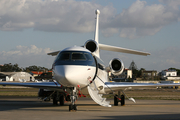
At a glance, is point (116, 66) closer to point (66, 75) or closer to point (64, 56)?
point (64, 56)

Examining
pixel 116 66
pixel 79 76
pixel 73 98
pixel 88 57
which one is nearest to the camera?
pixel 79 76

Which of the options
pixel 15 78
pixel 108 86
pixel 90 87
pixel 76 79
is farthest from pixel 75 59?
pixel 15 78

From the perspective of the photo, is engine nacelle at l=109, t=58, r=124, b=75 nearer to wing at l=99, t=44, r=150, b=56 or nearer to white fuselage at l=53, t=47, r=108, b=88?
wing at l=99, t=44, r=150, b=56

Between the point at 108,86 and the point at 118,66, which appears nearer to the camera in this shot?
the point at 108,86

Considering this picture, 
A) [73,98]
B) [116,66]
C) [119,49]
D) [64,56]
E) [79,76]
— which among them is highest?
[119,49]

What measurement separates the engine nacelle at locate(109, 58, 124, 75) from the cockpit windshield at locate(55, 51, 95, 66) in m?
5.89

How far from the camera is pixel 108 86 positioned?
17.2 meters

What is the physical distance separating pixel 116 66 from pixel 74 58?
7.11 metres

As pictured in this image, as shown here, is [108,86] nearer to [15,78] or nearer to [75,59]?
[75,59]

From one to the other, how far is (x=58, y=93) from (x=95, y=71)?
504cm

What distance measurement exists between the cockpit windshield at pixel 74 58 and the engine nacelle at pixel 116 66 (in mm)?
5886

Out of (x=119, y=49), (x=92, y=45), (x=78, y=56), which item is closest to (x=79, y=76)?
(x=78, y=56)

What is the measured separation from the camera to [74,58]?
13.9 meters

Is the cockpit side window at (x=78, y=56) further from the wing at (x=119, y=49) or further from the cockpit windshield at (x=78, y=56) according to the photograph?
the wing at (x=119, y=49)
